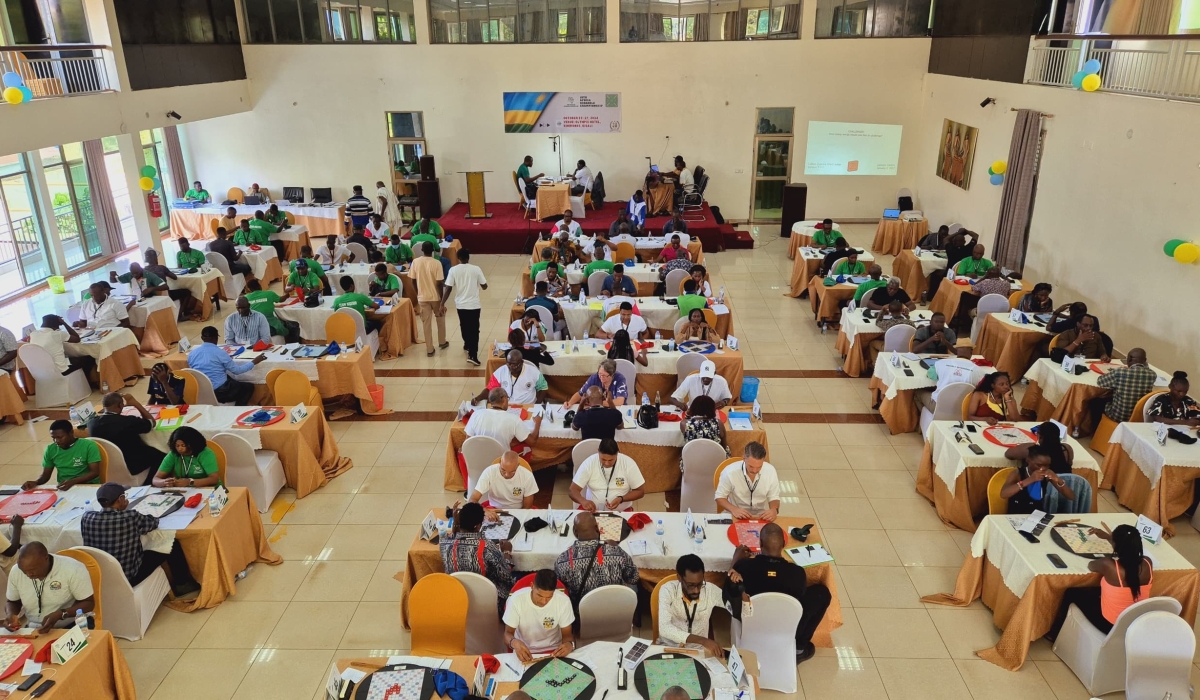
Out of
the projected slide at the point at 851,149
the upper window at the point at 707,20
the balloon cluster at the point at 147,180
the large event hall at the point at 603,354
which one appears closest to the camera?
the large event hall at the point at 603,354

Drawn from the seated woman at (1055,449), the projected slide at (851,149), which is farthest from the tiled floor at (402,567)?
the projected slide at (851,149)

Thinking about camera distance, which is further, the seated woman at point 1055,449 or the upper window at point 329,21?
the upper window at point 329,21

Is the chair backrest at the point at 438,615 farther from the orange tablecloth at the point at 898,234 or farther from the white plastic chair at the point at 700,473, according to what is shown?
the orange tablecloth at the point at 898,234

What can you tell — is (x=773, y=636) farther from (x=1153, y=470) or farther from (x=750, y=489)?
Result: (x=1153, y=470)

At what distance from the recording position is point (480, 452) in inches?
267

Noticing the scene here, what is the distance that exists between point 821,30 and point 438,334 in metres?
12.0

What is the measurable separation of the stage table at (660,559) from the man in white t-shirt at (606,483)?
0.60 m

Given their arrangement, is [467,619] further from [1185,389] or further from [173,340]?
[173,340]

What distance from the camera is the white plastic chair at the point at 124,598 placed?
17.8ft

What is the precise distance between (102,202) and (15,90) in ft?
22.0

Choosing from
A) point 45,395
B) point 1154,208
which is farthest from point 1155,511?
point 45,395

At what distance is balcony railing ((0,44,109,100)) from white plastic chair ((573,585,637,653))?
11873mm

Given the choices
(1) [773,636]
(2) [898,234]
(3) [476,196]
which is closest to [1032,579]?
(1) [773,636]

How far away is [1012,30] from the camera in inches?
528
